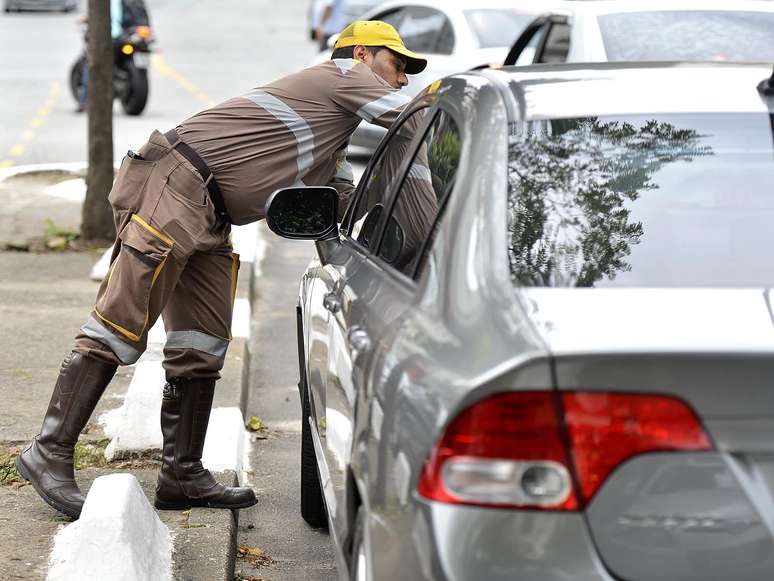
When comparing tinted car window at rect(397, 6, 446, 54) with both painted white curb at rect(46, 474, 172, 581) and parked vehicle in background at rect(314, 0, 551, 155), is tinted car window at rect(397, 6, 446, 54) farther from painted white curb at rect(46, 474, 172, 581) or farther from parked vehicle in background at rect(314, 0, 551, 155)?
painted white curb at rect(46, 474, 172, 581)

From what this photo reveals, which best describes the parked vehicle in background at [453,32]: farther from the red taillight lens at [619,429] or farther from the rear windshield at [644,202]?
the red taillight lens at [619,429]

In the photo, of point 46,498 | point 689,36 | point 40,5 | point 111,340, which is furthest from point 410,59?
point 40,5

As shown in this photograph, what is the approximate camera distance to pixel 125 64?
58.9ft

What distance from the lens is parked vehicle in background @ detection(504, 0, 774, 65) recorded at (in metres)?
8.31

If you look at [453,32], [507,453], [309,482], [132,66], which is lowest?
[132,66]

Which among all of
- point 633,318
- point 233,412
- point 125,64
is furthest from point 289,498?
point 125,64

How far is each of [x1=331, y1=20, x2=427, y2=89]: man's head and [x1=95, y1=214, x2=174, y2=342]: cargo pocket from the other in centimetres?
93

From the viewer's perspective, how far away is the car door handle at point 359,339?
2949 millimetres

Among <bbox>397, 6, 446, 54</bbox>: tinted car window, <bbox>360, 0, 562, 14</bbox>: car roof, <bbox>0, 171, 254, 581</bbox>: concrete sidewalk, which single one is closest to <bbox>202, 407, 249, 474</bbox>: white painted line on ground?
<bbox>0, 171, 254, 581</bbox>: concrete sidewalk

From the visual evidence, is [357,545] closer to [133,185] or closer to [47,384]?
[133,185]

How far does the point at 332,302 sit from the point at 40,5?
3793 cm

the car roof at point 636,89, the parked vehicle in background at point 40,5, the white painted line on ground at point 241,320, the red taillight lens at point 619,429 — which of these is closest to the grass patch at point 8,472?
the white painted line on ground at point 241,320

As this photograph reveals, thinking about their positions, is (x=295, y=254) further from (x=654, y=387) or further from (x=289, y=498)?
(x=654, y=387)

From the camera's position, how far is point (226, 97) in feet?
69.1
